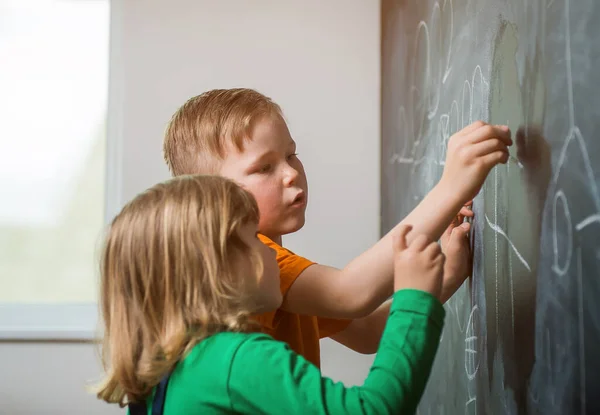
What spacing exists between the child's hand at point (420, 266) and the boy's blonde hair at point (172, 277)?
0.17 meters

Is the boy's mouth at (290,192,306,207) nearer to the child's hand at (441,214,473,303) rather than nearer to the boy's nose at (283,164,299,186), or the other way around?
the boy's nose at (283,164,299,186)

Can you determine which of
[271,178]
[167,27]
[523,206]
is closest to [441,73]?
[271,178]

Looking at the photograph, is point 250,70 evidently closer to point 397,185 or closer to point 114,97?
point 114,97

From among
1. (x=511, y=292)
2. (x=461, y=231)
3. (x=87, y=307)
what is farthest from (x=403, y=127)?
(x=87, y=307)

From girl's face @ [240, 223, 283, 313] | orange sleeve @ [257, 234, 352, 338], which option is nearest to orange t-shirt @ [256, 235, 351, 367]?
orange sleeve @ [257, 234, 352, 338]

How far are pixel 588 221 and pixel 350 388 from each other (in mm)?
277

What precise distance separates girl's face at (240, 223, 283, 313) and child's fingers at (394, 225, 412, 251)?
16 centimetres

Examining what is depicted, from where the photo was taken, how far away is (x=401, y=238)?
0.79 meters

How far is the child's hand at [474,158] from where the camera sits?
32.4 inches

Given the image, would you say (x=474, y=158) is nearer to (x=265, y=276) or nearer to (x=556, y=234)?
(x=556, y=234)

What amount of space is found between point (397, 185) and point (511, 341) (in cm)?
103

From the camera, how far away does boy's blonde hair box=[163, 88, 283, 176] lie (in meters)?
1.09

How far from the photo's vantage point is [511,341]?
87 cm

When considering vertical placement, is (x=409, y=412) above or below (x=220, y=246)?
below
